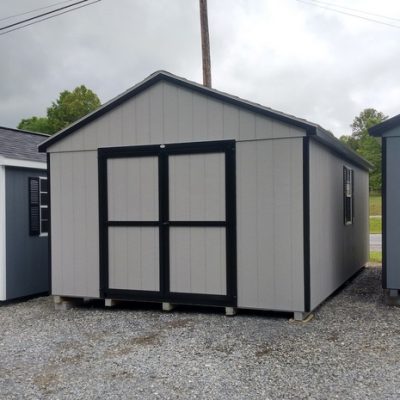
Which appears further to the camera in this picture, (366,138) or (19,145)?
(366,138)

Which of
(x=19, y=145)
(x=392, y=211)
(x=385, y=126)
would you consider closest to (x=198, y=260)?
(x=392, y=211)

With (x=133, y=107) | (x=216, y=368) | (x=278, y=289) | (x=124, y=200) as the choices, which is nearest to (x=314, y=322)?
(x=278, y=289)

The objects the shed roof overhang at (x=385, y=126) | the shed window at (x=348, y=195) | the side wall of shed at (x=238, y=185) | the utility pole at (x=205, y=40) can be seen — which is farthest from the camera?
the utility pole at (x=205, y=40)

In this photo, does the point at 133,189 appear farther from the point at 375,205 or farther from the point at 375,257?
the point at 375,205

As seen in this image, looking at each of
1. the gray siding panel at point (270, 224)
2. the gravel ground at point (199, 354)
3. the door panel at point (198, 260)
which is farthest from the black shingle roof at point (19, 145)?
the gray siding panel at point (270, 224)

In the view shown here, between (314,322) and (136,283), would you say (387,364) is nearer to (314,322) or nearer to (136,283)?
(314,322)

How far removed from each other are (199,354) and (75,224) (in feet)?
10.0

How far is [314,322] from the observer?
5859 mm

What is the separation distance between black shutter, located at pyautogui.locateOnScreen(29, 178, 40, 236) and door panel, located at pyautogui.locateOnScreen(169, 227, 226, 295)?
110 inches

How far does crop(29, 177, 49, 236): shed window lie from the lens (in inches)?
318

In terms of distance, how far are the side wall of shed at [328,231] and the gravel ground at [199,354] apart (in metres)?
0.45

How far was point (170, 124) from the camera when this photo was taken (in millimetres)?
6535

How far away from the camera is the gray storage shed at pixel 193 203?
235 inches

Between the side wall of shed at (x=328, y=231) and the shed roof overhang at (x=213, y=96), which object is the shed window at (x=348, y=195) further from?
the shed roof overhang at (x=213, y=96)
